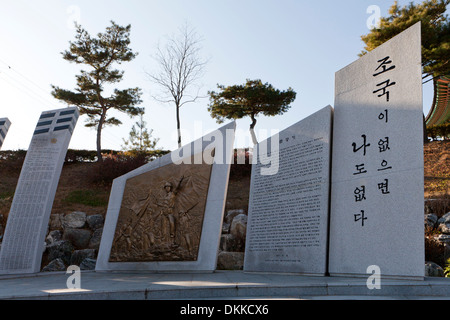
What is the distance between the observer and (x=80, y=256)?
1164 cm

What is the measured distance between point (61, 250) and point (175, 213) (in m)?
6.47

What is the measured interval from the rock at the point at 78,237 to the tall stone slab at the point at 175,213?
16.0 ft

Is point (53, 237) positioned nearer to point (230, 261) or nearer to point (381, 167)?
point (230, 261)

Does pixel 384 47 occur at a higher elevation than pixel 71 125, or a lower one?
higher

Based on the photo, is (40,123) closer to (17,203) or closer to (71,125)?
(71,125)

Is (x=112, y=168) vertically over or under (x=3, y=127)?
over

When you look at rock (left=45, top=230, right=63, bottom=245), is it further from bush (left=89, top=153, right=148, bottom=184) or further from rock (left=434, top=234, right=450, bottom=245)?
rock (left=434, top=234, right=450, bottom=245)

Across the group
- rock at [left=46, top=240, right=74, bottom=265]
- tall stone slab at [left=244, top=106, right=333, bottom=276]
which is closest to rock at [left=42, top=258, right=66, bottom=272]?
rock at [left=46, top=240, right=74, bottom=265]

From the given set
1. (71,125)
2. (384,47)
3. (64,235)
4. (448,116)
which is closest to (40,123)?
(71,125)

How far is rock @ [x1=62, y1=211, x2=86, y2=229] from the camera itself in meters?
13.6

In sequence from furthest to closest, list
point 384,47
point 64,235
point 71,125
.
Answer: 1. point 64,235
2. point 71,125
3. point 384,47

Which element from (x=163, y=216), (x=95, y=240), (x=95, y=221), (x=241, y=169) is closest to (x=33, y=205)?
(x=163, y=216)
